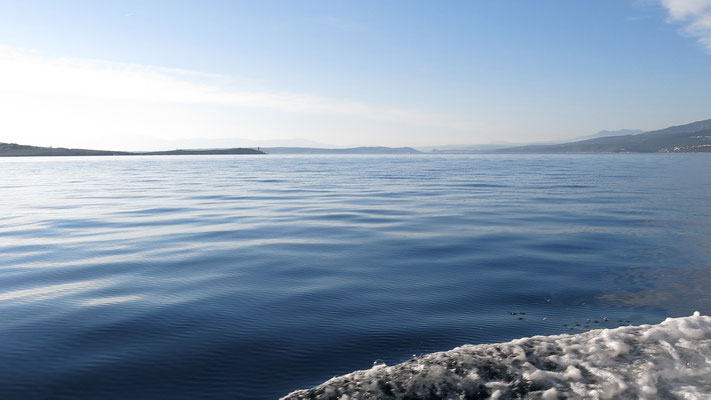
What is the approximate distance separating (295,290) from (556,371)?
4630mm

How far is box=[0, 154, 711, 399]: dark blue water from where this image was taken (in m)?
4.90

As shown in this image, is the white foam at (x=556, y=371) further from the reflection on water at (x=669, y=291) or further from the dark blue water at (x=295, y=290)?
the reflection on water at (x=669, y=291)

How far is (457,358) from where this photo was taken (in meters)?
4.52

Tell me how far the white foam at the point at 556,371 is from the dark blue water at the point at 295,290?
1.98ft

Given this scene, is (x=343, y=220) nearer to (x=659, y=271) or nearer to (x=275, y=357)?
(x=659, y=271)

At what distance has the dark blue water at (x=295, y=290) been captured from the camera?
4902mm

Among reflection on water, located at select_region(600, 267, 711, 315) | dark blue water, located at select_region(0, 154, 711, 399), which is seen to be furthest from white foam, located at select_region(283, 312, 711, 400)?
reflection on water, located at select_region(600, 267, 711, 315)

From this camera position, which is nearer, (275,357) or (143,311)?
(275,357)

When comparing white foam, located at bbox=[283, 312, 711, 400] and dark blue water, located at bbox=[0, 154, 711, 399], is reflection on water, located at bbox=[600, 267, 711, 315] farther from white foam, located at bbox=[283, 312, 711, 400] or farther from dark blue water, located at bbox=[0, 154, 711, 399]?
white foam, located at bbox=[283, 312, 711, 400]

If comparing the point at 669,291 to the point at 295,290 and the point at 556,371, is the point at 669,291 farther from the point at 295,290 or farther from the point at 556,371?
the point at 295,290

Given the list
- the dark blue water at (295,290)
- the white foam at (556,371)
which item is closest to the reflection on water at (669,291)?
the dark blue water at (295,290)

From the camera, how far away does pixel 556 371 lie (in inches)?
Result: 165

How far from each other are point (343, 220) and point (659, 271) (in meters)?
9.89

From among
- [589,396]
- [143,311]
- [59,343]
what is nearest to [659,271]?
[589,396]
